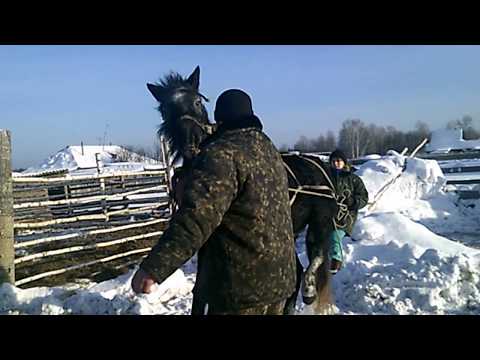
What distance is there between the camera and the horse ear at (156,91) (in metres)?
3.61

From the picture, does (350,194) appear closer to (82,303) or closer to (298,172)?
(298,172)

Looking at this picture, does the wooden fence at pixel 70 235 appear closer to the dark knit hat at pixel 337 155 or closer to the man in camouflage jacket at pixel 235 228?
the dark knit hat at pixel 337 155

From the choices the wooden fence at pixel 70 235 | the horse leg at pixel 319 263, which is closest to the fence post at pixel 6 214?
the wooden fence at pixel 70 235

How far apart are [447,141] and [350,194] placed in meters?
14.4

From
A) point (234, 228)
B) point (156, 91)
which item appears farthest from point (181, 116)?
point (234, 228)

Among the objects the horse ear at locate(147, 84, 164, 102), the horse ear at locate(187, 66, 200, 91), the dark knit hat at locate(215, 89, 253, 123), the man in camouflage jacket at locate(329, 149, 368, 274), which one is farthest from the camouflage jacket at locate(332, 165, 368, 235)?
the dark knit hat at locate(215, 89, 253, 123)

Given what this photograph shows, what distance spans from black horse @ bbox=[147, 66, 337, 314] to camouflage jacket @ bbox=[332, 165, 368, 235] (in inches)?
29.8

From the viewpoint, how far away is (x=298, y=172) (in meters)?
3.93

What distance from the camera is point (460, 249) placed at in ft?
21.1

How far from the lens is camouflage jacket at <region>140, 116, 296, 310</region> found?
6.36ft

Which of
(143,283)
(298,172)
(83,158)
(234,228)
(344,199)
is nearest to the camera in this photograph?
(143,283)

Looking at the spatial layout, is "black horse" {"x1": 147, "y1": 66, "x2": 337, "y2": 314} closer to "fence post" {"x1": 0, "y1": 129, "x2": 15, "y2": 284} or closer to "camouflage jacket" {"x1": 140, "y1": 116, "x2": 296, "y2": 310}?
"camouflage jacket" {"x1": 140, "y1": 116, "x2": 296, "y2": 310}
